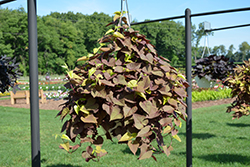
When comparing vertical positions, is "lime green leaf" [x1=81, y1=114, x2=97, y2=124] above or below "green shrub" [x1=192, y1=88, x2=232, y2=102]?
above

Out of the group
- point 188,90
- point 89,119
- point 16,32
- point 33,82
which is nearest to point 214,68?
point 188,90

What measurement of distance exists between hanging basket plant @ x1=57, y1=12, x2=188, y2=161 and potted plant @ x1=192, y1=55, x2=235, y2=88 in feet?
7.26

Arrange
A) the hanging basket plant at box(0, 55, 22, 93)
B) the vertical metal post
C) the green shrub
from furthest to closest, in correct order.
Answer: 1. the green shrub
2. the hanging basket plant at box(0, 55, 22, 93)
3. the vertical metal post

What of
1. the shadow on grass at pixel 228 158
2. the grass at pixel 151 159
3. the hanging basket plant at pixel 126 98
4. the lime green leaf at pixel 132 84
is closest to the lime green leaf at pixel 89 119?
the hanging basket plant at pixel 126 98

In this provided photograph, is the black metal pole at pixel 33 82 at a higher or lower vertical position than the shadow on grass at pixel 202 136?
higher

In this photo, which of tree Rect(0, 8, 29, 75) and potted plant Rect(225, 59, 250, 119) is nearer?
potted plant Rect(225, 59, 250, 119)

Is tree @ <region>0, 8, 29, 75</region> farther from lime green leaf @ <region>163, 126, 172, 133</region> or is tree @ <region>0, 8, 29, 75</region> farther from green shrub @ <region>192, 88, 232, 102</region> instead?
lime green leaf @ <region>163, 126, 172, 133</region>

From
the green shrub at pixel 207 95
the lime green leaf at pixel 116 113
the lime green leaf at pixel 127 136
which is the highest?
the lime green leaf at pixel 116 113

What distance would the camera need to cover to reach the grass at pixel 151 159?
3.32 metres

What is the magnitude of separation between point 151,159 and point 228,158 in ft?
4.06

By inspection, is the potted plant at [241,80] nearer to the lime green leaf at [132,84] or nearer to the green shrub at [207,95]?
the lime green leaf at [132,84]

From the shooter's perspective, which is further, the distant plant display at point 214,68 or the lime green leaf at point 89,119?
the distant plant display at point 214,68

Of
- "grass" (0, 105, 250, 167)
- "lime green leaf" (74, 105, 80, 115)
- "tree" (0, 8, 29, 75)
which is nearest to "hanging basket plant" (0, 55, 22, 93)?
"grass" (0, 105, 250, 167)

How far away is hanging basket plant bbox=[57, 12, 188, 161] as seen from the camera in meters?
→ 1.19
